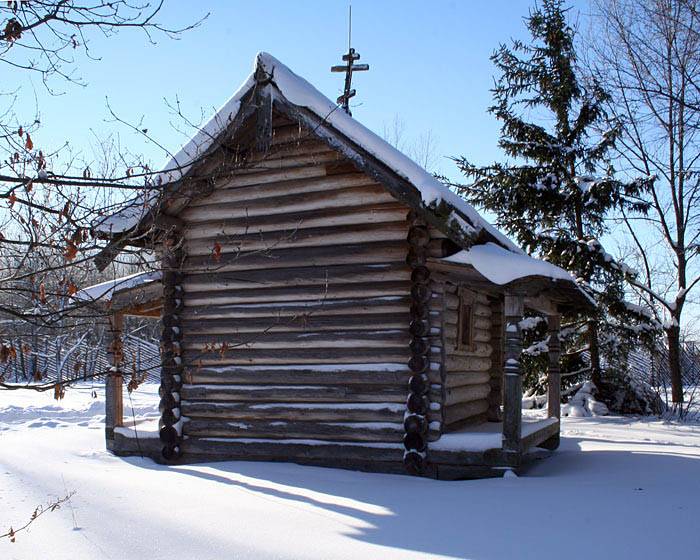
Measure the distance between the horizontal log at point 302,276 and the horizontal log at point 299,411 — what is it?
63.7 inches

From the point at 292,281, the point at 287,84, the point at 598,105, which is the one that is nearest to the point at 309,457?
the point at 292,281

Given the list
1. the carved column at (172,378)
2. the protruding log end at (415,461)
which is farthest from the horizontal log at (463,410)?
the carved column at (172,378)

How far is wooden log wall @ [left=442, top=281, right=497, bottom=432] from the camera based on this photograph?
9469 mm

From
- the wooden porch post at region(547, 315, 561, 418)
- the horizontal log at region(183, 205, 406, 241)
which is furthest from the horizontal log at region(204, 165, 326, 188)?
the wooden porch post at region(547, 315, 561, 418)

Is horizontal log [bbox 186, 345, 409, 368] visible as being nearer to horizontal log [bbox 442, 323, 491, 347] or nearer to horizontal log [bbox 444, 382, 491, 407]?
horizontal log [bbox 442, 323, 491, 347]

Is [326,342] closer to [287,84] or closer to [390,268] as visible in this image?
[390,268]

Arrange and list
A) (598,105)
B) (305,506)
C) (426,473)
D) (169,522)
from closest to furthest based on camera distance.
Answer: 1. (169,522)
2. (305,506)
3. (426,473)
4. (598,105)

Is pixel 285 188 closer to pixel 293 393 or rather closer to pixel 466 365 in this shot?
pixel 293 393

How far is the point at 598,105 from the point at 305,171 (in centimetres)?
1212

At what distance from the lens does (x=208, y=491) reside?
24.5 feet

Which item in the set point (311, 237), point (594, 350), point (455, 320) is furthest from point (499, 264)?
point (594, 350)

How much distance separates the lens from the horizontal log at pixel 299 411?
8953mm

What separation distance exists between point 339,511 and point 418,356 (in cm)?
255

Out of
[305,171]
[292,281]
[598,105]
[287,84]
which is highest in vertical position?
[598,105]
